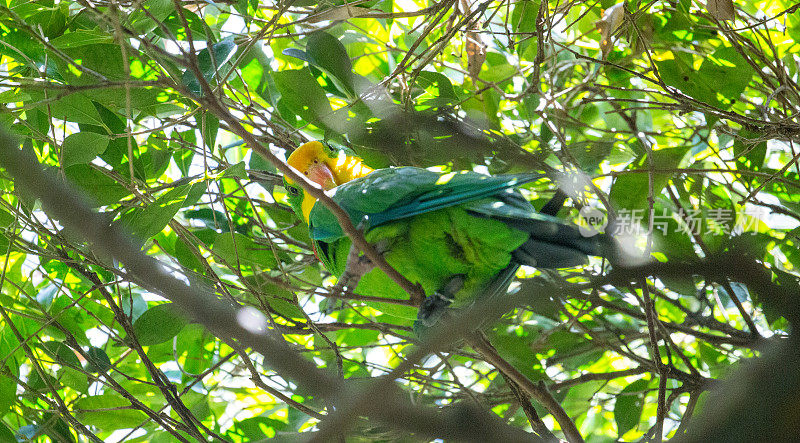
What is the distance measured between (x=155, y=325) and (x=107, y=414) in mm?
438

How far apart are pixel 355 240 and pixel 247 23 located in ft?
4.08

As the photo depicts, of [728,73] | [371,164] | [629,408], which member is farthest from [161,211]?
[728,73]

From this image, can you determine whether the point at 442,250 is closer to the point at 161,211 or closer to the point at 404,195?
the point at 404,195

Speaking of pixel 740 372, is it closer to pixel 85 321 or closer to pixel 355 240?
pixel 355 240

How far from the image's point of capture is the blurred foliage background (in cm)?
228

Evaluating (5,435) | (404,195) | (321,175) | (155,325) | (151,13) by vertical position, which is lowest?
(5,435)

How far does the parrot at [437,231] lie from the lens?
2.23m

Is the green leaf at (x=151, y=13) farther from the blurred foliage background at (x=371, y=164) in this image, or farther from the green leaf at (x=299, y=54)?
the green leaf at (x=299, y=54)

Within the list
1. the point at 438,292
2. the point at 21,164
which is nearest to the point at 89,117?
the point at 438,292

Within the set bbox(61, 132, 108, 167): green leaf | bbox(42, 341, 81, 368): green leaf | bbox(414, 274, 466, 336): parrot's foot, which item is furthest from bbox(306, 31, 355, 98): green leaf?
bbox(42, 341, 81, 368): green leaf

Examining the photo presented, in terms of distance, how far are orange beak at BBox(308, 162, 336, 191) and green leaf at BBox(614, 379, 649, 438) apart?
1.42 metres

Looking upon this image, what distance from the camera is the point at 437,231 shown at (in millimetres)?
2354

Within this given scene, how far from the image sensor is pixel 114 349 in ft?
10.4

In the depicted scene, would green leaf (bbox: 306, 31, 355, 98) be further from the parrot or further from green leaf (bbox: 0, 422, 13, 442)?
green leaf (bbox: 0, 422, 13, 442)
